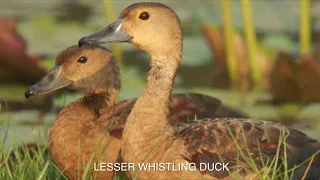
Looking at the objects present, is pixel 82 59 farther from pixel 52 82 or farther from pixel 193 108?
pixel 193 108

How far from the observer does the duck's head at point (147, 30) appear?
5.48 metres

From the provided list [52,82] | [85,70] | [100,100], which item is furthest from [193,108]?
[52,82]

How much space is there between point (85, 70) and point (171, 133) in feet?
4.91

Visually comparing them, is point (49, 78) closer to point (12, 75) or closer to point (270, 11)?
point (12, 75)

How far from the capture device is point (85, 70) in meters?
6.71

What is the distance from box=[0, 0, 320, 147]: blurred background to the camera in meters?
8.38

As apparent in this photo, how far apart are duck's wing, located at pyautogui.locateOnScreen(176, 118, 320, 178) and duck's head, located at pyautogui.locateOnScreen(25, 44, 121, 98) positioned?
1397 millimetres

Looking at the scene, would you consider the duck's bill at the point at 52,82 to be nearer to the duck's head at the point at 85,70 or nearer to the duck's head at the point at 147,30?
the duck's head at the point at 85,70

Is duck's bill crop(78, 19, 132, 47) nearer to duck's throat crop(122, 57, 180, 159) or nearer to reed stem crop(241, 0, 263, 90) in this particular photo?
duck's throat crop(122, 57, 180, 159)

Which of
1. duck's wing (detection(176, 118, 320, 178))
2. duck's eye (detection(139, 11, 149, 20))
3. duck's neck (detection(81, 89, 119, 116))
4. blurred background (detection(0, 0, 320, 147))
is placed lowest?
blurred background (detection(0, 0, 320, 147))

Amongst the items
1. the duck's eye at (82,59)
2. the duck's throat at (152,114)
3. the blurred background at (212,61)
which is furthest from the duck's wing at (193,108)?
the blurred background at (212,61)

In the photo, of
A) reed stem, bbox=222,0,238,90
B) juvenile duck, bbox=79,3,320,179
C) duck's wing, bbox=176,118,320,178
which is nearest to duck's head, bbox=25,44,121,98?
juvenile duck, bbox=79,3,320,179

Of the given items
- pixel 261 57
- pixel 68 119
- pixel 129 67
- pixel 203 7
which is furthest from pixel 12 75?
pixel 203 7

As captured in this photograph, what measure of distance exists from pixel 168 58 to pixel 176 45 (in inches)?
3.4
